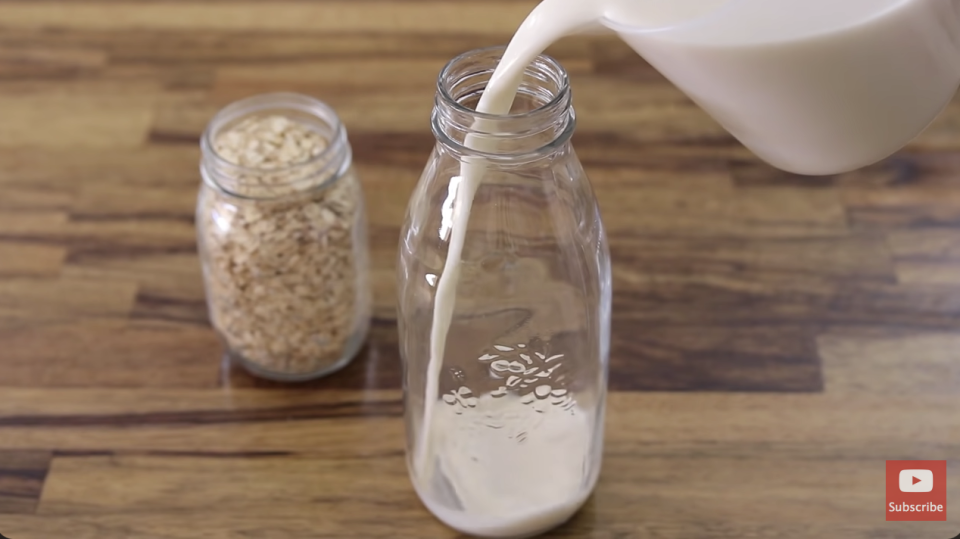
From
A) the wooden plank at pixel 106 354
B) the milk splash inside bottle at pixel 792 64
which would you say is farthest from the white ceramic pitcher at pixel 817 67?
the wooden plank at pixel 106 354

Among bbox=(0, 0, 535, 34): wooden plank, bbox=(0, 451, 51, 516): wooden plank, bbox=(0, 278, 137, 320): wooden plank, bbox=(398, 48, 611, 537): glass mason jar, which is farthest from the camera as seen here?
bbox=(0, 0, 535, 34): wooden plank

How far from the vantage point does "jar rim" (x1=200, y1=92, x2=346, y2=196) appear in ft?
2.58

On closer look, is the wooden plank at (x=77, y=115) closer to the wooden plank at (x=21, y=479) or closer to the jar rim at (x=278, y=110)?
the jar rim at (x=278, y=110)

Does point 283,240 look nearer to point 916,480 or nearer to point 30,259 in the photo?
point 30,259

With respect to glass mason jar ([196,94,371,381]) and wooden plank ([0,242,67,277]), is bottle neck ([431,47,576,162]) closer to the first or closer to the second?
glass mason jar ([196,94,371,381])

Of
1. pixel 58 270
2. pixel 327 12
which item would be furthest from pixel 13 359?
pixel 327 12

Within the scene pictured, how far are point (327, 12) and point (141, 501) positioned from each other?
0.74 metres

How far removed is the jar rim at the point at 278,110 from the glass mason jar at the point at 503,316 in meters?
0.13

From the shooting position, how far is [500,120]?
23.6 inches

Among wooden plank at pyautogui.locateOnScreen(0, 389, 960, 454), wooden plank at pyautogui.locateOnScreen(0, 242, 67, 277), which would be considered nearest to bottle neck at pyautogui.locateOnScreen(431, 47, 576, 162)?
wooden plank at pyautogui.locateOnScreen(0, 389, 960, 454)

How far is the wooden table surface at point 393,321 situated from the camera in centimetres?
78

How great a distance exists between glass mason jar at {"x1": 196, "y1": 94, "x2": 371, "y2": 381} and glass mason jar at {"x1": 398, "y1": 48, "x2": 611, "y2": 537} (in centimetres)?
11

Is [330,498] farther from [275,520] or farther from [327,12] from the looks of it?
[327,12]

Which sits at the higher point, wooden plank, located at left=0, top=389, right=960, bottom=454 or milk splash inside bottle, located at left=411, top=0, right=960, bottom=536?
milk splash inside bottle, located at left=411, top=0, right=960, bottom=536
